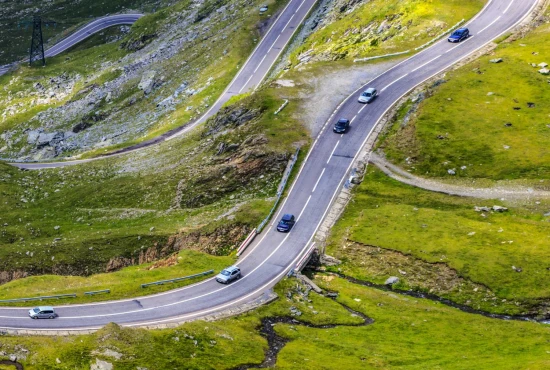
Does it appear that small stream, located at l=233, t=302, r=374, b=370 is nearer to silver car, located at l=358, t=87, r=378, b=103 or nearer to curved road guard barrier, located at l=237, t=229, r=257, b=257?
curved road guard barrier, located at l=237, t=229, r=257, b=257

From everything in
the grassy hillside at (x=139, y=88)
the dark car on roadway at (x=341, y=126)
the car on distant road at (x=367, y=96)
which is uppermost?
the car on distant road at (x=367, y=96)

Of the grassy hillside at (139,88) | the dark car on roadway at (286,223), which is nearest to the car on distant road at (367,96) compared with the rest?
the dark car on roadway at (286,223)

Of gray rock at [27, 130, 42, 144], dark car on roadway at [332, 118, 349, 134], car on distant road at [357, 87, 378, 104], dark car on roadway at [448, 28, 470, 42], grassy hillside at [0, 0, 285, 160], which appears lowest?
gray rock at [27, 130, 42, 144]

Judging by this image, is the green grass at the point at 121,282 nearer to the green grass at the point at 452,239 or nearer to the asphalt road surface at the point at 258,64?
the green grass at the point at 452,239

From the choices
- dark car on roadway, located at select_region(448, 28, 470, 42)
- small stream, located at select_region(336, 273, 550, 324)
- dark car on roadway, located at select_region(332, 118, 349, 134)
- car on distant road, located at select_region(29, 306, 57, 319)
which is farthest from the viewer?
dark car on roadway, located at select_region(448, 28, 470, 42)

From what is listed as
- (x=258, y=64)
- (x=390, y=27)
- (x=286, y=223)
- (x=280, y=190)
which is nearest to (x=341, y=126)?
(x=280, y=190)

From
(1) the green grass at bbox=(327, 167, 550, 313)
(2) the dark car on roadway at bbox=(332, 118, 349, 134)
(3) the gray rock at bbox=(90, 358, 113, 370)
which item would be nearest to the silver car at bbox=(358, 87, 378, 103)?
(2) the dark car on roadway at bbox=(332, 118, 349, 134)
